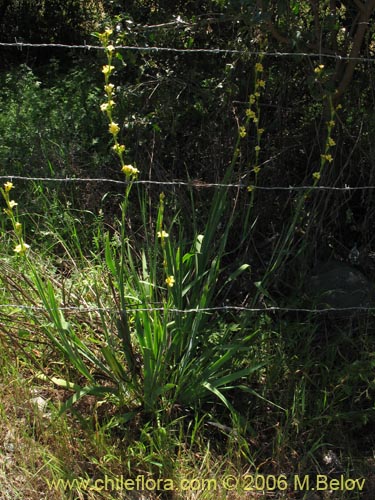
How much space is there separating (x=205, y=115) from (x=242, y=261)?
105 cm

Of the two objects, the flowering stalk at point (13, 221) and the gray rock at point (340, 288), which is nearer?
the flowering stalk at point (13, 221)

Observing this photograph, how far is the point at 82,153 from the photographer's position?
4.59m

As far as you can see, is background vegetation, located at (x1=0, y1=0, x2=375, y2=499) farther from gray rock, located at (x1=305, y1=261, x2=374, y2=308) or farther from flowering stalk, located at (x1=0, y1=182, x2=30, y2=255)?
flowering stalk, located at (x1=0, y1=182, x2=30, y2=255)

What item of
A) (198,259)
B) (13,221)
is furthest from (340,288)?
(13,221)

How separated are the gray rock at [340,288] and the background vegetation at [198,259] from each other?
9 cm

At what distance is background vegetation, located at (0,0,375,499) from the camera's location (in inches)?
112

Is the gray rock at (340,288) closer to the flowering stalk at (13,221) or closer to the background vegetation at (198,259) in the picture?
the background vegetation at (198,259)

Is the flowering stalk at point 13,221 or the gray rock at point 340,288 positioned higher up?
the flowering stalk at point 13,221

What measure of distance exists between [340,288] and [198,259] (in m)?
0.92

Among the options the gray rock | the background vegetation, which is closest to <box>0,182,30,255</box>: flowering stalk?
the background vegetation

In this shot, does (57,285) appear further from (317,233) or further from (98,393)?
(317,233)

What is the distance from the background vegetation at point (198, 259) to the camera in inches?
112

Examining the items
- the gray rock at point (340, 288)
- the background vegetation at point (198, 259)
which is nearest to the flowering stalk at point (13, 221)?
the background vegetation at point (198, 259)

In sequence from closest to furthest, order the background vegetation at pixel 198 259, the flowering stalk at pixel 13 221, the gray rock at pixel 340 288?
1. the flowering stalk at pixel 13 221
2. the background vegetation at pixel 198 259
3. the gray rock at pixel 340 288
